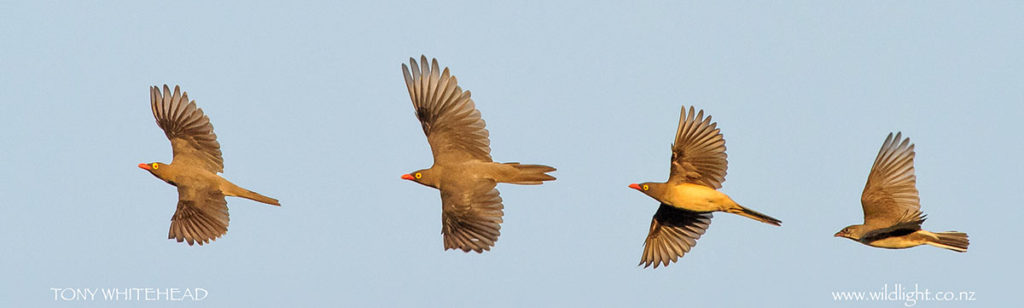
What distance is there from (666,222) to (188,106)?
743 centimetres

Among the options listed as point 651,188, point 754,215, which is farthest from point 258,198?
point 754,215

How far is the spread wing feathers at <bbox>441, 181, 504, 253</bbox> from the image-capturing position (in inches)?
824

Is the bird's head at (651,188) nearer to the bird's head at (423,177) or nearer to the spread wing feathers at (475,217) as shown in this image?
the spread wing feathers at (475,217)

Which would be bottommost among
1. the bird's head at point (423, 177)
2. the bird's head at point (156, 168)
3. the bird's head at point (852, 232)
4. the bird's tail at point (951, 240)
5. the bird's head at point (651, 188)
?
the bird's tail at point (951, 240)

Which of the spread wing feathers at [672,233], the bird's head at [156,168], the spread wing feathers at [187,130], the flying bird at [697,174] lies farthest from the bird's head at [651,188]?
the bird's head at [156,168]

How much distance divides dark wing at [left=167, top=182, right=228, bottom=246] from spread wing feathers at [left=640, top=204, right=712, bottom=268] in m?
6.43

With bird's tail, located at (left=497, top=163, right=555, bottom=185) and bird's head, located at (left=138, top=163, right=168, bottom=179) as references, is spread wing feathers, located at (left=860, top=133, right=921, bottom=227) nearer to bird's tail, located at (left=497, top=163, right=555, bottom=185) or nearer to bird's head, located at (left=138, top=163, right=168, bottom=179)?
bird's tail, located at (left=497, top=163, right=555, bottom=185)

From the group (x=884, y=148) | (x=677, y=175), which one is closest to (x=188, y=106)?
(x=677, y=175)

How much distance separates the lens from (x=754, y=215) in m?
20.6

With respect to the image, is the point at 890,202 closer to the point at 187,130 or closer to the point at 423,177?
the point at 423,177

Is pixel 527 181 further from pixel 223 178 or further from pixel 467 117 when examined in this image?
pixel 223 178

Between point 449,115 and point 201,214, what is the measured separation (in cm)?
411

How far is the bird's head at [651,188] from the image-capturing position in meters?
21.0

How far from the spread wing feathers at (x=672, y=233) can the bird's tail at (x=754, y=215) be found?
Answer: 1336 millimetres
